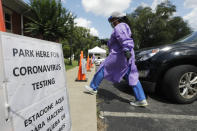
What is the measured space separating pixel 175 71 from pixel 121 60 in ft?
3.41

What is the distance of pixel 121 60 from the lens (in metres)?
2.48

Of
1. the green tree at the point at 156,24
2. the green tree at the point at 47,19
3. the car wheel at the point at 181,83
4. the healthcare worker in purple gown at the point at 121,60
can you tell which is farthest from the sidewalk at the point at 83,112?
the green tree at the point at 156,24

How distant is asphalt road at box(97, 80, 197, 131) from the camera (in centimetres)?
174

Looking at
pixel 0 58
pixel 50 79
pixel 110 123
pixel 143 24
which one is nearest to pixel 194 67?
pixel 110 123

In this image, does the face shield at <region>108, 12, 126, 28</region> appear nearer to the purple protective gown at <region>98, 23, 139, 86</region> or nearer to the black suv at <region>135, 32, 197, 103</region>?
the purple protective gown at <region>98, 23, 139, 86</region>

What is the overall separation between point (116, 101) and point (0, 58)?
2353 millimetres

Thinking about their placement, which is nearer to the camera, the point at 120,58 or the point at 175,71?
the point at 175,71

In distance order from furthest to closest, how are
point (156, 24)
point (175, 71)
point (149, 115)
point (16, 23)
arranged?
1. point (156, 24)
2. point (16, 23)
3. point (175, 71)
4. point (149, 115)

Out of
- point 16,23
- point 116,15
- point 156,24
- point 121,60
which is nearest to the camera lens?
point 121,60

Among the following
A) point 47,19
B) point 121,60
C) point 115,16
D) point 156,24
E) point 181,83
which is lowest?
point 181,83

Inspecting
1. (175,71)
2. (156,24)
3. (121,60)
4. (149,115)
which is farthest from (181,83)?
(156,24)

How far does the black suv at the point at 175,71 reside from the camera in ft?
7.64

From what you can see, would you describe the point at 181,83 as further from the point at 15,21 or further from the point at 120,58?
the point at 15,21

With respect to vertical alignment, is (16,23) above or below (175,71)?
above
